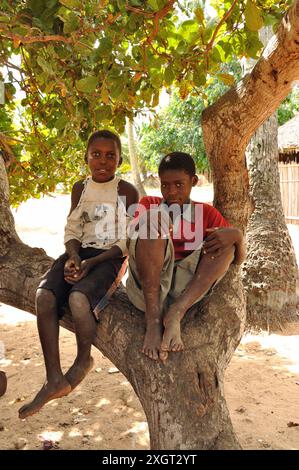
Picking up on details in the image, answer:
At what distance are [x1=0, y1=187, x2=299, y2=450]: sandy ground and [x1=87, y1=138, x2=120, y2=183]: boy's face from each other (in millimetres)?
1965

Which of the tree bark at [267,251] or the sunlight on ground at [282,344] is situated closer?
the sunlight on ground at [282,344]

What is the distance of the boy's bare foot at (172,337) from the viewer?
7.50 feet

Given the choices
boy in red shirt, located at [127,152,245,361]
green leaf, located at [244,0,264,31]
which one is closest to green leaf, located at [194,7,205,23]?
green leaf, located at [244,0,264,31]

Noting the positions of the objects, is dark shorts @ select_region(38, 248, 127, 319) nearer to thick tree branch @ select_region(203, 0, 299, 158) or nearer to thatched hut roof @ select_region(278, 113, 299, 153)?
thick tree branch @ select_region(203, 0, 299, 158)

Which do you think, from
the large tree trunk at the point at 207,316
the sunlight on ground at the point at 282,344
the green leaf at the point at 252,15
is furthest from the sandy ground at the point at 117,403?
the green leaf at the point at 252,15

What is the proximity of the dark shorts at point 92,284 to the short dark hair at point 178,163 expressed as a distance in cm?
65

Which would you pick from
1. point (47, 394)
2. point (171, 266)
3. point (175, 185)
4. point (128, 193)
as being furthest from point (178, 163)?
point (47, 394)

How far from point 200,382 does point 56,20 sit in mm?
2255

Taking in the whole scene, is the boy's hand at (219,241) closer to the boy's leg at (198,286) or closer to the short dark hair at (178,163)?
the boy's leg at (198,286)

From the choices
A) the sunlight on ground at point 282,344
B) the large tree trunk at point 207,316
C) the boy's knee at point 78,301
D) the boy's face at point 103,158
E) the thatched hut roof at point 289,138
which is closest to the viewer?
the large tree trunk at point 207,316

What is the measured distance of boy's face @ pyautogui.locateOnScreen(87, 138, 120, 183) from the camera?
9.91 feet

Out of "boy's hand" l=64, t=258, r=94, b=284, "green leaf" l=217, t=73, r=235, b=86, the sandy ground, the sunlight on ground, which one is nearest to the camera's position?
"boy's hand" l=64, t=258, r=94, b=284

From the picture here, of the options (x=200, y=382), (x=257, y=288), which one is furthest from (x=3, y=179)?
(x=257, y=288)

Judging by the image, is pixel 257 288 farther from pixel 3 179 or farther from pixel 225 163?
pixel 3 179
